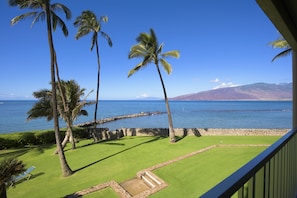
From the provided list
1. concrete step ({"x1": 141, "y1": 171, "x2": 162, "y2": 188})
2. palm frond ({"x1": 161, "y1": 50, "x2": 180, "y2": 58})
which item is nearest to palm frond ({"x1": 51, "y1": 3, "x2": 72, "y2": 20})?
palm frond ({"x1": 161, "y1": 50, "x2": 180, "y2": 58})

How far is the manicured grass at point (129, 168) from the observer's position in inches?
254

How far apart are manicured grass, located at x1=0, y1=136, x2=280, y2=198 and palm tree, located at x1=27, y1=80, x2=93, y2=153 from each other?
1.99 meters

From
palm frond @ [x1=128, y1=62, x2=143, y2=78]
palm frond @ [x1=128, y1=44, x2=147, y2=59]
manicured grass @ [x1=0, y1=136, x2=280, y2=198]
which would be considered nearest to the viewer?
manicured grass @ [x1=0, y1=136, x2=280, y2=198]

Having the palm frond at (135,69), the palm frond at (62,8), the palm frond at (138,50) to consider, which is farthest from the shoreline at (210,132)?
the palm frond at (62,8)

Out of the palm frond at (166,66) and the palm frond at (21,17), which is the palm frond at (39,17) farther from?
the palm frond at (166,66)

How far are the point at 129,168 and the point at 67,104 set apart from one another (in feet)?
23.1

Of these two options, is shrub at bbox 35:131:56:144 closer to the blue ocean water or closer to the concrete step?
the blue ocean water

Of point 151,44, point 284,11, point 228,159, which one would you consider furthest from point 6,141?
point 284,11

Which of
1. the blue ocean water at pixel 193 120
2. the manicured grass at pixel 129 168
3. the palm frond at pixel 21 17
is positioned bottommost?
the blue ocean water at pixel 193 120

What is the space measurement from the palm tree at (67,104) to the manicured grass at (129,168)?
1.99 m

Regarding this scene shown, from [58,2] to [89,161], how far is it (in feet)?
27.5

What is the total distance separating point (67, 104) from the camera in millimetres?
13070

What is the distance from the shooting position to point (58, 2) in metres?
10.2

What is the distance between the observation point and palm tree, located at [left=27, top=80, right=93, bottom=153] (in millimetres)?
12852
